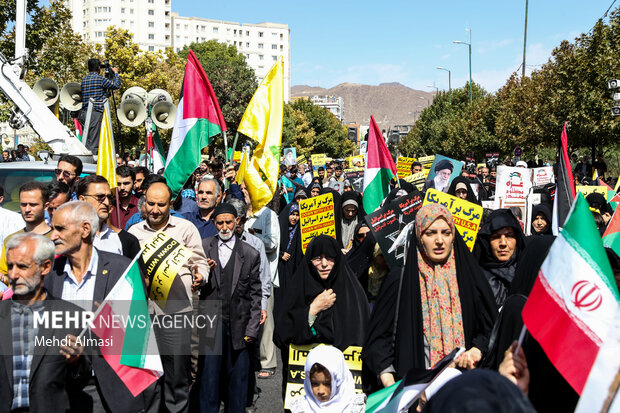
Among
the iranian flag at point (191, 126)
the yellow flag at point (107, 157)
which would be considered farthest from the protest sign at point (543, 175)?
the yellow flag at point (107, 157)

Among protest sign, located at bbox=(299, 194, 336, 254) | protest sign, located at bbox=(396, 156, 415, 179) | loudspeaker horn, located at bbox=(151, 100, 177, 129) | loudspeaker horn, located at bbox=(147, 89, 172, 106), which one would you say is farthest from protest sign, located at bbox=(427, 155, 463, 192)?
loudspeaker horn, located at bbox=(147, 89, 172, 106)

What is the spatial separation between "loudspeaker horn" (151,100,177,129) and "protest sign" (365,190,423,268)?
5.06m

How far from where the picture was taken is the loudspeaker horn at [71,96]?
10688mm

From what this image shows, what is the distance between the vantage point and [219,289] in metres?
5.45

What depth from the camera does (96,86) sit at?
957 centimetres

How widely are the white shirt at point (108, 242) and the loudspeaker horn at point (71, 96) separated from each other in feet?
22.2

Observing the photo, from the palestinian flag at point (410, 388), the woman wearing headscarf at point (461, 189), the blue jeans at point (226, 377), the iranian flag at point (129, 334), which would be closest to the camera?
the palestinian flag at point (410, 388)

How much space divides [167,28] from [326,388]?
125 metres

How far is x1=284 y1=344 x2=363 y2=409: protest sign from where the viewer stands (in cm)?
463

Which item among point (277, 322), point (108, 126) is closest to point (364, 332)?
point (277, 322)

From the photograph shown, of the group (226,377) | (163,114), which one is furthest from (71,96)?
(226,377)

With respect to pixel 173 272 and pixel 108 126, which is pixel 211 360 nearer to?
pixel 173 272

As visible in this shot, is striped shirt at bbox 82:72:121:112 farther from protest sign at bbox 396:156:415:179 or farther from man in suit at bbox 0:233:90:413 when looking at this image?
protest sign at bbox 396:156:415:179

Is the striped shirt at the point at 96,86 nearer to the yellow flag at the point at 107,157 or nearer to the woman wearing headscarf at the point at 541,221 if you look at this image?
the yellow flag at the point at 107,157
